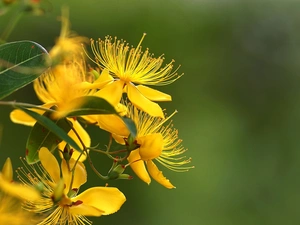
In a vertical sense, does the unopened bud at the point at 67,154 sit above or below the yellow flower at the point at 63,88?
below

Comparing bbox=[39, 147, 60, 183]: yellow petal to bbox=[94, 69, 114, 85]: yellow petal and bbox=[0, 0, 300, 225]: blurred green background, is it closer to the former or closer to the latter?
bbox=[94, 69, 114, 85]: yellow petal

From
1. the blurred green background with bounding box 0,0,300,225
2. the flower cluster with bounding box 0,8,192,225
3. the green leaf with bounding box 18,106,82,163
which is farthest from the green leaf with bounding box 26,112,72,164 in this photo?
the blurred green background with bounding box 0,0,300,225

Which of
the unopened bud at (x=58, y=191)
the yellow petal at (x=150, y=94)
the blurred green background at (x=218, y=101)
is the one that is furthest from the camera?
the blurred green background at (x=218, y=101)

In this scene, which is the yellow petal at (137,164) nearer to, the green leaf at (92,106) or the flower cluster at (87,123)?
the flower cluster at (87,123)

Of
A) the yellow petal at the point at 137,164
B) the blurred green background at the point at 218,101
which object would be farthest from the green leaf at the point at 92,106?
the blurred green background at the point at 218,101

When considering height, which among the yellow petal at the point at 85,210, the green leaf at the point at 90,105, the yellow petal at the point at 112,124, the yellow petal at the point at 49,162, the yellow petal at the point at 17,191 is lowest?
the yellow petal at the point at 85,210

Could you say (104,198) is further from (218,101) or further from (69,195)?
(218,101)

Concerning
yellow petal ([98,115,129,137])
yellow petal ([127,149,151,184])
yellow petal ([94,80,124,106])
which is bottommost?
yellow petal ([127,149,151,184])
